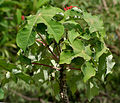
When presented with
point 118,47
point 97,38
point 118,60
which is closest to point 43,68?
point 97,38

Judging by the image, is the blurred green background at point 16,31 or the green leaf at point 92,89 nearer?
the green leaf at point 92,89

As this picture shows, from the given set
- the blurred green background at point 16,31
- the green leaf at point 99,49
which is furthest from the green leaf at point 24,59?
the blurred green background at point 16,31

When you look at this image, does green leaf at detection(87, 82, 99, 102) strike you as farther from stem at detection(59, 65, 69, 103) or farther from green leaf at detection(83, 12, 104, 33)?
green leaf at detection(83, 12, 104, 33)

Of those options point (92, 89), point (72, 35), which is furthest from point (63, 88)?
point (72, 35)

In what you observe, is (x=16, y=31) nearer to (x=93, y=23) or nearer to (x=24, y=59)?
(x=24, y=59)

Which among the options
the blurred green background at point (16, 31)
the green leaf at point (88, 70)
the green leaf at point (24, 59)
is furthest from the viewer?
the blurred green background at point (16, 31)

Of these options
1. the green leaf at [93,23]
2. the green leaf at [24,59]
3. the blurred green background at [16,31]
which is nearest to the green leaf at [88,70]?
the green leaf at [93,23]

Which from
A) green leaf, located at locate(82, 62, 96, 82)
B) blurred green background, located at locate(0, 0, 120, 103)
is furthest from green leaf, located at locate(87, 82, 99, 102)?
blurred green background, located at locate(0, 0, 120, 103)

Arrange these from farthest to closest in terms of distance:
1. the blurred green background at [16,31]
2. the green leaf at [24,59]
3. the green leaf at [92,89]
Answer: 1. the blurred green background at [16,31]
2. the green leaf at [92,89]
3. the green leaf at [24,59]

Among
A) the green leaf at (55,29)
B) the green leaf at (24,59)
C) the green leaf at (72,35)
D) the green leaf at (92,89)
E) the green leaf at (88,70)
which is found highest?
the green leaf at (55,29)

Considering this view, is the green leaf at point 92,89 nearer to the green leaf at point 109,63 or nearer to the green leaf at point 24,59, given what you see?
the green leaf at point 109,63

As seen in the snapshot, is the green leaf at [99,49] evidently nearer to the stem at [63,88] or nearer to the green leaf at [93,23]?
the green leaf at [93,23]

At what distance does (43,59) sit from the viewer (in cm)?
93

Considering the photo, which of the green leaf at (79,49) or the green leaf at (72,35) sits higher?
the green leaf at (72,35)
